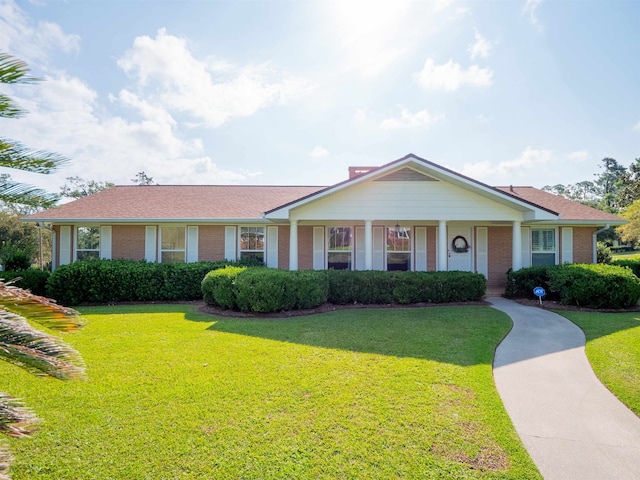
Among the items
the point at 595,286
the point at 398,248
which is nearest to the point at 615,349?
the point at 595,286

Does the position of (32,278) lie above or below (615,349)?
above

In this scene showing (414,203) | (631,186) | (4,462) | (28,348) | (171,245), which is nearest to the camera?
(4,462)

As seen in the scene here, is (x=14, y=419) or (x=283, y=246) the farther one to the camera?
(x=283, y=246)

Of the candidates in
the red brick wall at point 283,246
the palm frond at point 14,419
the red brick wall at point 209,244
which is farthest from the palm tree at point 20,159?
the red brick wall at point 209,244

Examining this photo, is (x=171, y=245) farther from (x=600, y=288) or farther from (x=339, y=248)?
(x=600, y=288)

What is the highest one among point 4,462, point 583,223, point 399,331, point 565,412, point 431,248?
point 583,223

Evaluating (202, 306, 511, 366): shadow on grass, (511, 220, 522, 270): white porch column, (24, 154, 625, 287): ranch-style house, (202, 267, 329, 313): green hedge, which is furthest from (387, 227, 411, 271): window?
(202, 267, 329, 313): green hedge

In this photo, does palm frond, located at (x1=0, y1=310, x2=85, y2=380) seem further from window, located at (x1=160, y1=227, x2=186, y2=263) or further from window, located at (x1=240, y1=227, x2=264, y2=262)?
window, located at (x1=160, y1=227, x2=186, y2=263)

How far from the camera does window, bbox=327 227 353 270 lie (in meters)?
13.8

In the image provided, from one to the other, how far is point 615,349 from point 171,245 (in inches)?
570

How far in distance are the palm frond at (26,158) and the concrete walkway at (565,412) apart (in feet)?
16.0

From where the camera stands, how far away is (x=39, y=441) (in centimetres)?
313

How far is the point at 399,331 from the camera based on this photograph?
6879 millimetres

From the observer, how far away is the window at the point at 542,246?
13773 millimetres
